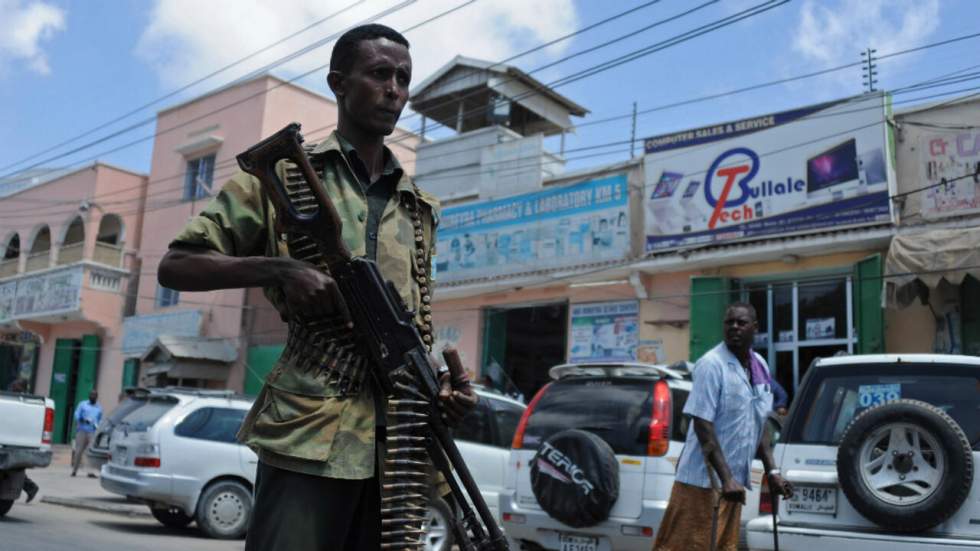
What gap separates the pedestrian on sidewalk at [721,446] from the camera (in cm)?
527

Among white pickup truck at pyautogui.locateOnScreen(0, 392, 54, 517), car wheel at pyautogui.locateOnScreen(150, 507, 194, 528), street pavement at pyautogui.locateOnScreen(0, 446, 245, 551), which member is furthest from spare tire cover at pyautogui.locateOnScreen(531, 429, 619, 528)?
white pickup truck at pyautogui.locateOnScreen(0, 392, 54, 517)

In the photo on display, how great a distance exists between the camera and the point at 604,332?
16656 mm

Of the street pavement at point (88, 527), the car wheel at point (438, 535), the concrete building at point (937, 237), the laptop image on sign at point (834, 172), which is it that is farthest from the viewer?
the laptop image on sign at point (834, 172)

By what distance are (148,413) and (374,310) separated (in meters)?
9.27

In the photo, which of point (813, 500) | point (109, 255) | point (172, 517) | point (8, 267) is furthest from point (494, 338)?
point (8, 267)

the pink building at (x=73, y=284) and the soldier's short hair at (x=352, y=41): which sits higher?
the pink building at (x=73, y=284)

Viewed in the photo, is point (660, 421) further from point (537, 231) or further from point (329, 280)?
point (537, 231)

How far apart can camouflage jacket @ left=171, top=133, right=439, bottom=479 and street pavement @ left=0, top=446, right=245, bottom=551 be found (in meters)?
6.69

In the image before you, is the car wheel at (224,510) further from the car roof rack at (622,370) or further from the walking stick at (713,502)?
the walking stick at (713,502)

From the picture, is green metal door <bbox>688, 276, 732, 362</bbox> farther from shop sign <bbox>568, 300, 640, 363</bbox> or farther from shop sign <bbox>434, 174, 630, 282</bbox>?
shop sign <bbox>434, 174, 630, 282</bbox>

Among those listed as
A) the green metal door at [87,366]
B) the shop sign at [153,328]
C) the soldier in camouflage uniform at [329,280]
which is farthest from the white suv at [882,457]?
the green metal door at [87,366]

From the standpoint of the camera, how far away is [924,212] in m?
12.8

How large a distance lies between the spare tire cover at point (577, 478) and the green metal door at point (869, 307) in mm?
7452

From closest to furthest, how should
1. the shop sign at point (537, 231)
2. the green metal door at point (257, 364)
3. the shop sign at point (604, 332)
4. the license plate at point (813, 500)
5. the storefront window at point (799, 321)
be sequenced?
the license plate at point (813, 500), the storefront window at point (799, 321), the shop sign at point (604, 332), the shop sign at point (537, 231), the green metal door at point (257, 364)
